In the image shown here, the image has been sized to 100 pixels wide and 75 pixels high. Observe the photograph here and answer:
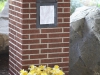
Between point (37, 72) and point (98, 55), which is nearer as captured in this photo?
point (37, 72)

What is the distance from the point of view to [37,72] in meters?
4.57

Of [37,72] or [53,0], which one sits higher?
[53,0]

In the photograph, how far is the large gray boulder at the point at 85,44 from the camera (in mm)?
5465

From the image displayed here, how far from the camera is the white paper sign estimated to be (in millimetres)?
4734

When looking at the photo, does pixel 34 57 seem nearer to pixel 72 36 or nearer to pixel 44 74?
pixel 44 74

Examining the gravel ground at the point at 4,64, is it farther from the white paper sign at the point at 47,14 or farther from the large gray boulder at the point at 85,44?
the white paper sign at the point at 47,14

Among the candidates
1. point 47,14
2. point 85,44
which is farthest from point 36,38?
point 85,44

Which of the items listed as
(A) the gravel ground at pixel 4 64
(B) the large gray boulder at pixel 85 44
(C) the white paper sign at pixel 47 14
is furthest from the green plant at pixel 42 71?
(A) the gravel ground at pixel 4 64

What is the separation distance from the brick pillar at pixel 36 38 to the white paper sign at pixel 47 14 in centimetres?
10

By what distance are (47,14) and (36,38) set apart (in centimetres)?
37

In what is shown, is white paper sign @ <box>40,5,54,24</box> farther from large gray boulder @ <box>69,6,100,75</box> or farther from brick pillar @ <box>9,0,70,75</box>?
large gray boulder @ <box>69,6,100,75</box>

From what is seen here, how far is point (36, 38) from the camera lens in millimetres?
4750

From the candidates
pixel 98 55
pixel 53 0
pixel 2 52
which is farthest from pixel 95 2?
pixel 53 0

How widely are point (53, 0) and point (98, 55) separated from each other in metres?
1.25
